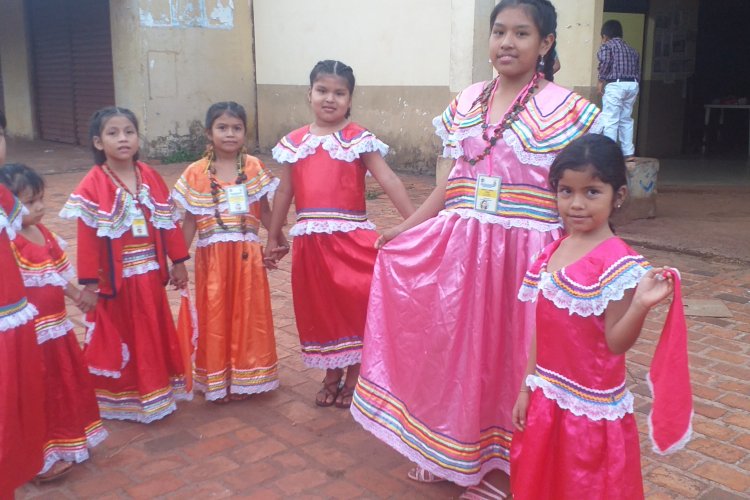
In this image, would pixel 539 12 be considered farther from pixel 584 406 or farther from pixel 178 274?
pixel 178 274

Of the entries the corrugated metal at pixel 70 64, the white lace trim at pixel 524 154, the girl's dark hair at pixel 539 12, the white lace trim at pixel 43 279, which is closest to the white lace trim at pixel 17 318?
the white lace trim at pixel 43 279

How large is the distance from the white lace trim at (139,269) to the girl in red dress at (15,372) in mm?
798

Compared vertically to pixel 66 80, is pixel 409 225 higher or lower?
lower

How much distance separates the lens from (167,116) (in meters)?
13.2

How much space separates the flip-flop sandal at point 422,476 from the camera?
10.0 ft

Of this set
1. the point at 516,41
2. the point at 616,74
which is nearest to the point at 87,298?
the point at 516,41

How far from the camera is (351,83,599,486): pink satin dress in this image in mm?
2701

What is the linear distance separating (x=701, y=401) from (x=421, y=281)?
1804 mm

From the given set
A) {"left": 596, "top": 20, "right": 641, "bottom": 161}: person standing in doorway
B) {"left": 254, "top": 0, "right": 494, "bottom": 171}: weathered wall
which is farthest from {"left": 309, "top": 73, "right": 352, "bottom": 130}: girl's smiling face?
{"left": 596, "top": 20, "right": 641, "bottom": 161}: person standing in doorway

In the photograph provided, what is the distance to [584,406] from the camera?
87.1 inches

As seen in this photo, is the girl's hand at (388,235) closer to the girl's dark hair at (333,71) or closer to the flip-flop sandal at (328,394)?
the girl's dark hair at (333,71)

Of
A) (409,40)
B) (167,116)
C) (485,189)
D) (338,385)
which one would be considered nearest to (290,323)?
(338,385)

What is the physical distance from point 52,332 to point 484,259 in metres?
A: 1.81

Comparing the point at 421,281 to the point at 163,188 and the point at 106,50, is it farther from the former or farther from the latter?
the point at 106,50
